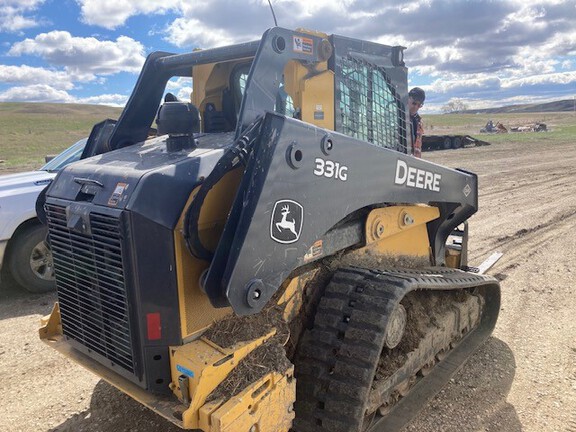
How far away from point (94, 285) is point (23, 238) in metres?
3.84

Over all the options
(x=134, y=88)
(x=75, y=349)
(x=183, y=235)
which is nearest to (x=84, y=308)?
(x=75, y=349)

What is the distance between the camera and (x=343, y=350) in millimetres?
3129

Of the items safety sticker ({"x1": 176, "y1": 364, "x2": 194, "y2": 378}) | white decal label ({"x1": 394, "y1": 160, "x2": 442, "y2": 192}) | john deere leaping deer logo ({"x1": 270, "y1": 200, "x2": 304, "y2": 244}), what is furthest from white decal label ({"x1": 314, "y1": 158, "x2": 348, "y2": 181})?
safety sticker ({"x1": 176, "y1": 364, "x2": 194, "y2": 378})

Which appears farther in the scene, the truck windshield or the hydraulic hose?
the truck windshield

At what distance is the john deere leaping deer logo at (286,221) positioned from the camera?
8.88ft

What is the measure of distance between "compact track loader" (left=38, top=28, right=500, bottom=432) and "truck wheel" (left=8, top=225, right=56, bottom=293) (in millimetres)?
2832

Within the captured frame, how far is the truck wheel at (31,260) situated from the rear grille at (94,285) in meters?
3.23

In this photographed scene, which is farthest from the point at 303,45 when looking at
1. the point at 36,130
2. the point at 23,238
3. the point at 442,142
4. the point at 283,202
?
the point at 36,130

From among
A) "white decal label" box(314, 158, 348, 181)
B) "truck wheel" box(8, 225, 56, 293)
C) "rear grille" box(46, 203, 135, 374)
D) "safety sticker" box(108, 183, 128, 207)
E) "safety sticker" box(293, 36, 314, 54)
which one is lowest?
"truck wheel" box(8, 225, 56, 293)

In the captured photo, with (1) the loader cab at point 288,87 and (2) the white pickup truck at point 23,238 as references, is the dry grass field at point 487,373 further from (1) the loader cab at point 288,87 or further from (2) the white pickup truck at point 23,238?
(1) the loader cab at point 288,87

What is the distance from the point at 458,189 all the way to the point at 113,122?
3.09 meters

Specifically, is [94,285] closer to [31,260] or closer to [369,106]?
[369,106]

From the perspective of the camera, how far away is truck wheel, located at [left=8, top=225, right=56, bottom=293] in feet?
20.6

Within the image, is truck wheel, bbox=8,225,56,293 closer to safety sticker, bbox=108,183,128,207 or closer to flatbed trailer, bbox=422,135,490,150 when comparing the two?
safety sticker, bbox=108,183,128,207
